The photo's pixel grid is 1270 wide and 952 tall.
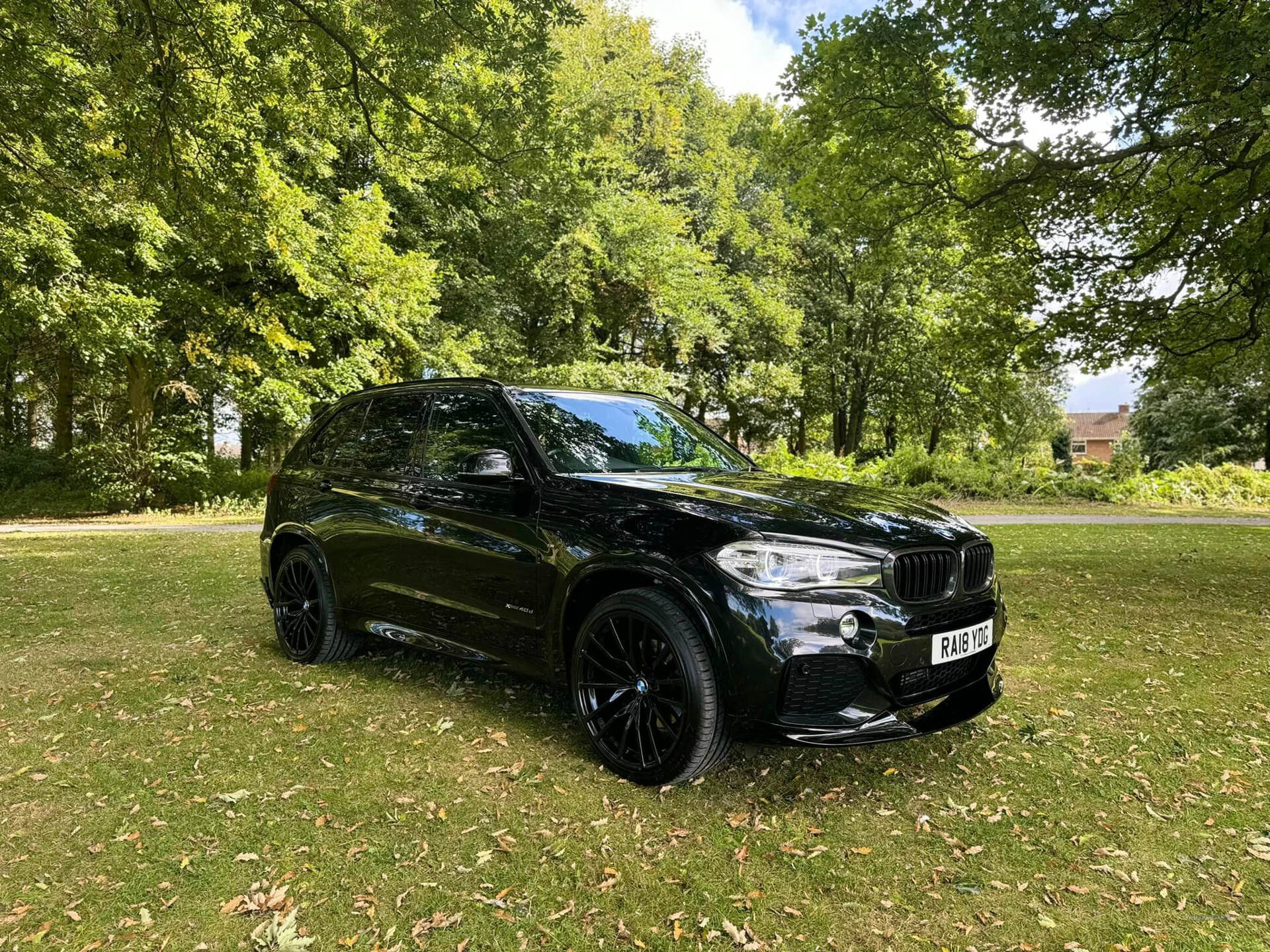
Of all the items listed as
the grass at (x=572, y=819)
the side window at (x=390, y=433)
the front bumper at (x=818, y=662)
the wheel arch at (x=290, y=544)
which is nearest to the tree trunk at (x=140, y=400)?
the grass at (x=572, y=819)

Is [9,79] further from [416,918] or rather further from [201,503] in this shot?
[201,503]

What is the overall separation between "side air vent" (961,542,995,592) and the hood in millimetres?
65

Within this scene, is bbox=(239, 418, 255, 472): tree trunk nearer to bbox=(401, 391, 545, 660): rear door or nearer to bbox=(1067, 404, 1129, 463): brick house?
bbox=(401, 391, 545, 660): rear door

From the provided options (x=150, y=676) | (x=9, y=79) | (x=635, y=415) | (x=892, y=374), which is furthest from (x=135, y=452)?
(x=892, y=374)

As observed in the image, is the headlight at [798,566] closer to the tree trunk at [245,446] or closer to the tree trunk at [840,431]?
the tree trunk at [245,446]

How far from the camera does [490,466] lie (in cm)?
364

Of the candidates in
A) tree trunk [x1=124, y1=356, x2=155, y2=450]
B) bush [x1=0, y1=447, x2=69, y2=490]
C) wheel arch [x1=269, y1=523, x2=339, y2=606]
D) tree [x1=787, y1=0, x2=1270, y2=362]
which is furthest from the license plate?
bush [x1=0, y1=447, x2=69, y2=490]

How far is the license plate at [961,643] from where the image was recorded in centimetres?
311

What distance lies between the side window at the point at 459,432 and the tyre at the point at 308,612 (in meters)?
1.21

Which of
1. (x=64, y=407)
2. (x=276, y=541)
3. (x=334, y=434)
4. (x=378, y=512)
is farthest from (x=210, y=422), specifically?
(x=378, y=512)

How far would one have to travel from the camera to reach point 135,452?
17.0 metres

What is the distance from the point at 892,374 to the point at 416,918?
28.3m

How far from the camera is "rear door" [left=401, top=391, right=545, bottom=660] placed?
12.1ft

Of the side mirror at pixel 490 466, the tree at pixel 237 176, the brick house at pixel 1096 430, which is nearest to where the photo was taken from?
the side mirror at pixel 490 466
